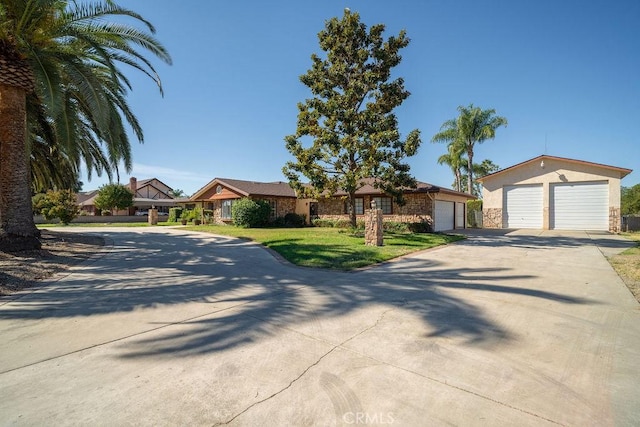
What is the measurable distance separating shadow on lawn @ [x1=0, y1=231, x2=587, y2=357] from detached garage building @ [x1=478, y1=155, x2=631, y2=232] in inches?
735

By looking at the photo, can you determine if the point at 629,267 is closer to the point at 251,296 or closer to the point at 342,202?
the point at 251,296

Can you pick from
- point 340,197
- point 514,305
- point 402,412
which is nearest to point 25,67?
point 402,412

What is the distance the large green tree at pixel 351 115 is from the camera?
16766 mm

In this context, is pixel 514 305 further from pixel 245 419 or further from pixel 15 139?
pixel 15 139

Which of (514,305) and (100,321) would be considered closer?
(100,321)

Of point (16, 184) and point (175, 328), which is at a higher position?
point (16, 184)

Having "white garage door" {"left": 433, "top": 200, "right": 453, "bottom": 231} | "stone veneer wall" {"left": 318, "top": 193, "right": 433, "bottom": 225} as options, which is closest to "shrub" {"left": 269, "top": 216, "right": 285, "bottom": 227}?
"stone veneer wall" {"left": 318, "top": 193, "right": 433, "bottom": 225}

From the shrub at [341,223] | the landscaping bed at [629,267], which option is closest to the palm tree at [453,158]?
the shrub at [341,223]

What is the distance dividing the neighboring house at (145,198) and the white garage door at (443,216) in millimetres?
39361

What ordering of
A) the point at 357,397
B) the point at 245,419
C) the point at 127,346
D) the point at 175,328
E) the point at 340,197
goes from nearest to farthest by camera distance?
the point at 245,419 → the point at 357,397 → the point at 127,346 → the point at 175,328 → the point at 340,197

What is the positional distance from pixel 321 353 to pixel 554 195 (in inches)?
1008

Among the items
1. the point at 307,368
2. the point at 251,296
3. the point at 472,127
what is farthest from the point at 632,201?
the point at 307,368

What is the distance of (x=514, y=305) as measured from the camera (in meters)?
5.34

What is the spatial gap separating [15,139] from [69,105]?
5.96 ft
